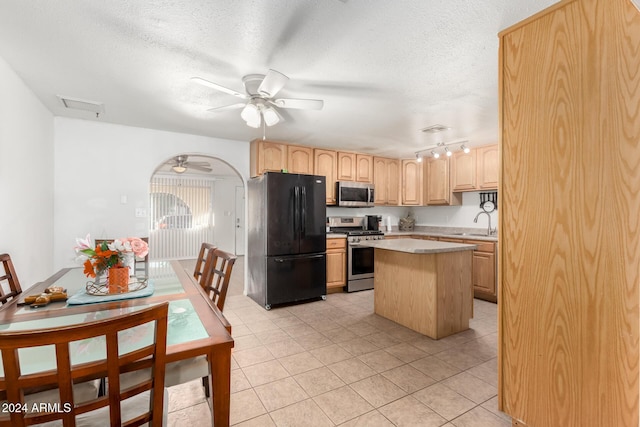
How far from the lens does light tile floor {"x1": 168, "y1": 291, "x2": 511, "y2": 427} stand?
1775 mm

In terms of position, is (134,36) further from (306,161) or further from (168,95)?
(306,161)

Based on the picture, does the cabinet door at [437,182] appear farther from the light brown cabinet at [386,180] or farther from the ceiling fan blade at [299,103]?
the ceiling fan blade at [299,103]

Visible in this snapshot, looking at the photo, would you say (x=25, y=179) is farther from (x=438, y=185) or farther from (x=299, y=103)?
(x=438, y=185)

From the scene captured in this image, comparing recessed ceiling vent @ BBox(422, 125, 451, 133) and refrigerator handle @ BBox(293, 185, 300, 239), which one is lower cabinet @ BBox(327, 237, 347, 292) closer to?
refrigerator handle @ BBox(293, 185, 300, 239)

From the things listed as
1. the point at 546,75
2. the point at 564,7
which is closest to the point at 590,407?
the point at 546,75

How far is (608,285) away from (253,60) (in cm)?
233

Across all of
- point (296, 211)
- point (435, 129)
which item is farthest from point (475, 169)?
point (296, 211)

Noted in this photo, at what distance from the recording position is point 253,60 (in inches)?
80.4

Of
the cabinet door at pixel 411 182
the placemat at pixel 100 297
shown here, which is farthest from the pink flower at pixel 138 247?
the cabinet door at pixel 411 182

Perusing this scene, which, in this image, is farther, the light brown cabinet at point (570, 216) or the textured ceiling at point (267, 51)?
the textured ceiling at point (267, 51)

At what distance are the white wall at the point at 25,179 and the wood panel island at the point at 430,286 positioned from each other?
3213 mm

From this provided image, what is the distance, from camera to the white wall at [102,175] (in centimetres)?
337

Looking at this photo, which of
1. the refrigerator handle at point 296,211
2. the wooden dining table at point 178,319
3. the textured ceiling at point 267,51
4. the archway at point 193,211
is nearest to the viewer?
the wooden dining table at point 178,319

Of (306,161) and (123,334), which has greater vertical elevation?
(306,161)
